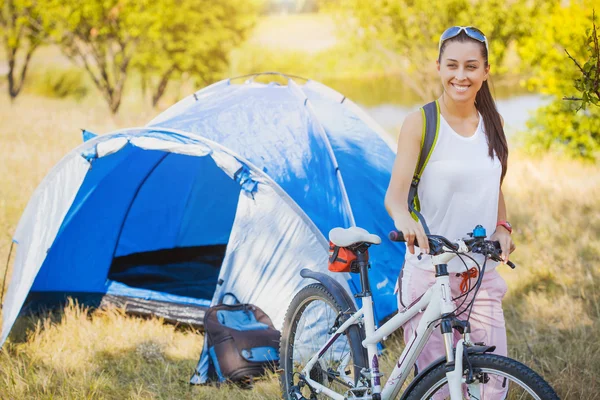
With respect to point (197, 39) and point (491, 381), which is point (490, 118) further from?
point (197, 39)

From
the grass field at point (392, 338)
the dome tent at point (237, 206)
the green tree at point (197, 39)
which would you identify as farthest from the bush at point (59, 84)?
the dome tent at point (237, 206)

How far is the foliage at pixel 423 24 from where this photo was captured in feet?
33.8

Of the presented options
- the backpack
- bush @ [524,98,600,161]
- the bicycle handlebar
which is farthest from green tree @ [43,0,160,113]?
the bicycle handlebar

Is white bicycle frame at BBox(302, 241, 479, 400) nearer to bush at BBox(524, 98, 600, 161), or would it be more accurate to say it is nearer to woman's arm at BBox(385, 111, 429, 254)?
woman's arm at BBox(385, 111, 429, 254)

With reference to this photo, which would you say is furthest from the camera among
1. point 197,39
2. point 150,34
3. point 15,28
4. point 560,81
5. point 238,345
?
point 197,39

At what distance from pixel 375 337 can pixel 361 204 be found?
1839 mm

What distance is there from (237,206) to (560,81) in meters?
5.44

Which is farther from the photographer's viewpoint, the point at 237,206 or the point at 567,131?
the point at 567,131

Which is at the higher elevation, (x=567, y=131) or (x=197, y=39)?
(x=197, y=39)

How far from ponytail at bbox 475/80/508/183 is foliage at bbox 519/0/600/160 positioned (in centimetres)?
628

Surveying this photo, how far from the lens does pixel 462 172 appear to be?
213 cm

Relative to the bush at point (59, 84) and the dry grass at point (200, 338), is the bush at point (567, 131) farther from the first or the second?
the bush at point (59, 84)

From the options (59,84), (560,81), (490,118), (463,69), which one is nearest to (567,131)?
(560,81)

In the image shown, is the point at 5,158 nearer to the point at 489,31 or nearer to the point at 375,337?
the point at 489,31
